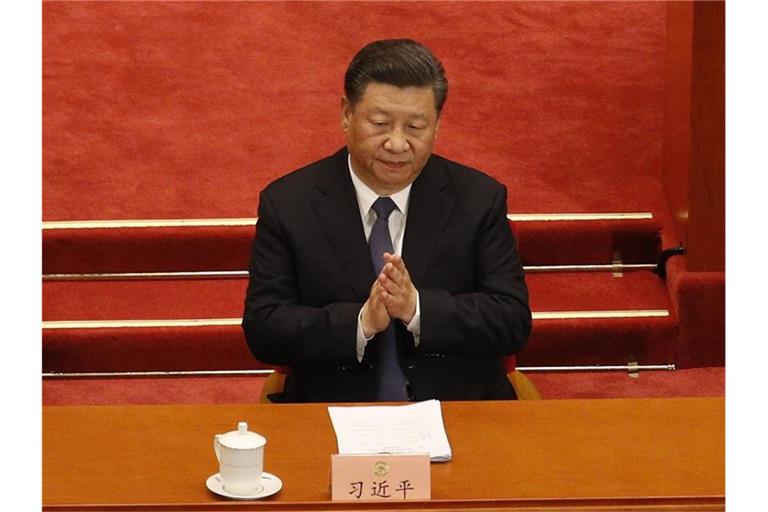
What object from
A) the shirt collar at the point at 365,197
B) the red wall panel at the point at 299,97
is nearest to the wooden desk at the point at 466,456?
the shirt collar at the point at 365,197

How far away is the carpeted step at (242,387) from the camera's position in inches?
141

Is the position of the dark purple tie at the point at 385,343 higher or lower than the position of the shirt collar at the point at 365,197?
lower

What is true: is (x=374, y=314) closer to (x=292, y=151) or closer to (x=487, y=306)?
(x=487, y=306)

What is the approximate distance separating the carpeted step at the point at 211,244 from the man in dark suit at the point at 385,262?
116cm

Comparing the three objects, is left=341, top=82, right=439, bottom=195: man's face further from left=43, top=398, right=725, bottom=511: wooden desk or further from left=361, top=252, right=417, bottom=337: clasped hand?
left=43, top=398, right=725, bottom=511: wooden desk

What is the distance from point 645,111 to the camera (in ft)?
14.1

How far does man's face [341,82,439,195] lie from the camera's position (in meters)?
2.55

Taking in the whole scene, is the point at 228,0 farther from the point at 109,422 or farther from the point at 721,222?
the point at 109,422

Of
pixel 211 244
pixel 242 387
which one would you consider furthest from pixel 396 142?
pixel 211 244

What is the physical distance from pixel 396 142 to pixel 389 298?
28 centimetres

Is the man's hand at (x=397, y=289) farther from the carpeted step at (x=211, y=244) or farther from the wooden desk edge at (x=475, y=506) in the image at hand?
the carpeted step at (x=211, y=244)

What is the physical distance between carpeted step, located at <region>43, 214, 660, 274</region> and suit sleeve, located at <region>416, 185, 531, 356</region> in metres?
1.22

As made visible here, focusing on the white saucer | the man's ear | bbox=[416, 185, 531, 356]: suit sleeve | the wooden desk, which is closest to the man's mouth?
the man's ear

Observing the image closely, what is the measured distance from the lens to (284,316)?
257cm
